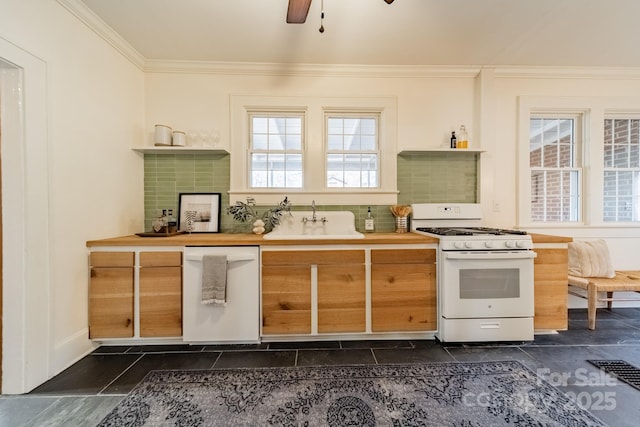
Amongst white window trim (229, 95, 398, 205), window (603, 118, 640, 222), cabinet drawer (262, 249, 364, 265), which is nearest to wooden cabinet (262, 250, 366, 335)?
cabinet drawer (262, 249, 364, 265)

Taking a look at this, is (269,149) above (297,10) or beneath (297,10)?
beneath

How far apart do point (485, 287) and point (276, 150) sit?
97.4 inches

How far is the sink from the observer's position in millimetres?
2879

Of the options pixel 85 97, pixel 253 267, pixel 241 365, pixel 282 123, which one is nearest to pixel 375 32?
pixel 282 123

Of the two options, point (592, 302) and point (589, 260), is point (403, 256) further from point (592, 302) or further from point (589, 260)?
point (589, 260)

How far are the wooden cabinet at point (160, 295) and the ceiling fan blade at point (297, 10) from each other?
A: 2010 mm

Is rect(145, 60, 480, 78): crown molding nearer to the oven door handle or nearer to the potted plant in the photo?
the potted plant

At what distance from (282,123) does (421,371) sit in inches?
107

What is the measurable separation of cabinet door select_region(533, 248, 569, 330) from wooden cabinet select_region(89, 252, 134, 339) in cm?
354

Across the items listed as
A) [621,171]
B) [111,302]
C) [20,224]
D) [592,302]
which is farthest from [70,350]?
[621,171]

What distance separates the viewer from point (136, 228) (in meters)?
2.81

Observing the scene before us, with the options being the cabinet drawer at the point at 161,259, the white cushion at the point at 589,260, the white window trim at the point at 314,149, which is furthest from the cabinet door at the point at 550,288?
the cabinet drawer at the point at 161,259

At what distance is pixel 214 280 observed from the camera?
223 centimetres

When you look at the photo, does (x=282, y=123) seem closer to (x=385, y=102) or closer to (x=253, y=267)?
(x=385, y=102)
